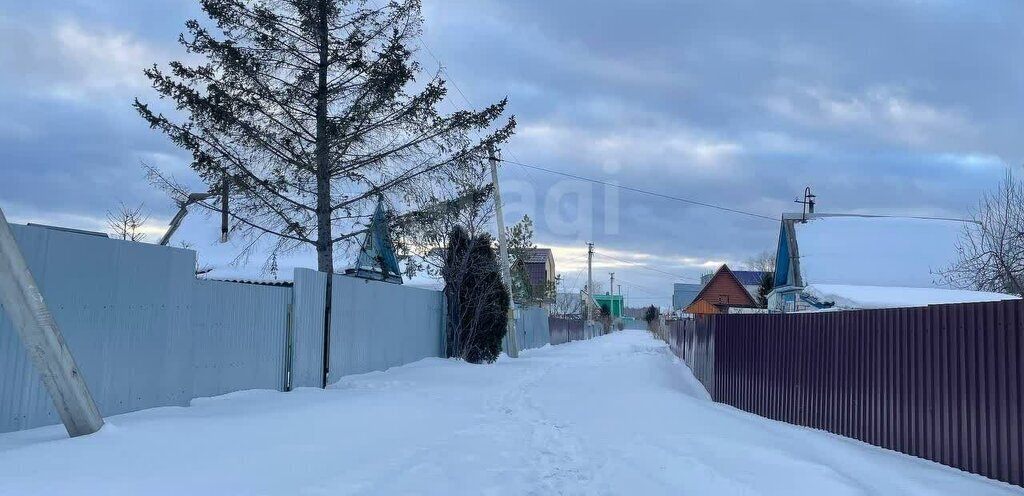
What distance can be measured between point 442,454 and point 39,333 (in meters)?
3.91

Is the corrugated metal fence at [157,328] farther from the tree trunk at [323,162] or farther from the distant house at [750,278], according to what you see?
the distant house at [750,278]

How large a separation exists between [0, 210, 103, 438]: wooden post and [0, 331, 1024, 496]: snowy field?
327mm

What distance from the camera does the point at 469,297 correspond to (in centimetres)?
2364

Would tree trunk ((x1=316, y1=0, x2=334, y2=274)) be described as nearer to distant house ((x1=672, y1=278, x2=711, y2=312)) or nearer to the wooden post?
the wooden post

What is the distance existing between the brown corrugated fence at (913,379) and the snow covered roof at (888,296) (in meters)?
3.84

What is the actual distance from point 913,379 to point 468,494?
14.9 feet

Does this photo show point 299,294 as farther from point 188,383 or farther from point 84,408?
point 84,408

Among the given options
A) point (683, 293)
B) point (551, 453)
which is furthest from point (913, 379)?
point (683, 293)

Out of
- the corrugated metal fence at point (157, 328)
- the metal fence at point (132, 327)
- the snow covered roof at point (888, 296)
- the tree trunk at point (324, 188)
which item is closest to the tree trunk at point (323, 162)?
the tree trunk at point (324, 188)

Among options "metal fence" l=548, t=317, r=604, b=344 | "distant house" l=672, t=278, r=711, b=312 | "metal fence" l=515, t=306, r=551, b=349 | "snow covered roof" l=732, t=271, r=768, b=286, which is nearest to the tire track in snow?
"metal fence" l=515, t=306, r=551, b=349

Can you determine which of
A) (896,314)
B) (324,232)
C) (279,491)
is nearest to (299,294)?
(324,232)

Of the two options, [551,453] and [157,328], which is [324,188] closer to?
[157,328]

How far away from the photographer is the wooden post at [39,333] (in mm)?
6527

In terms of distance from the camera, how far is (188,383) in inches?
391
